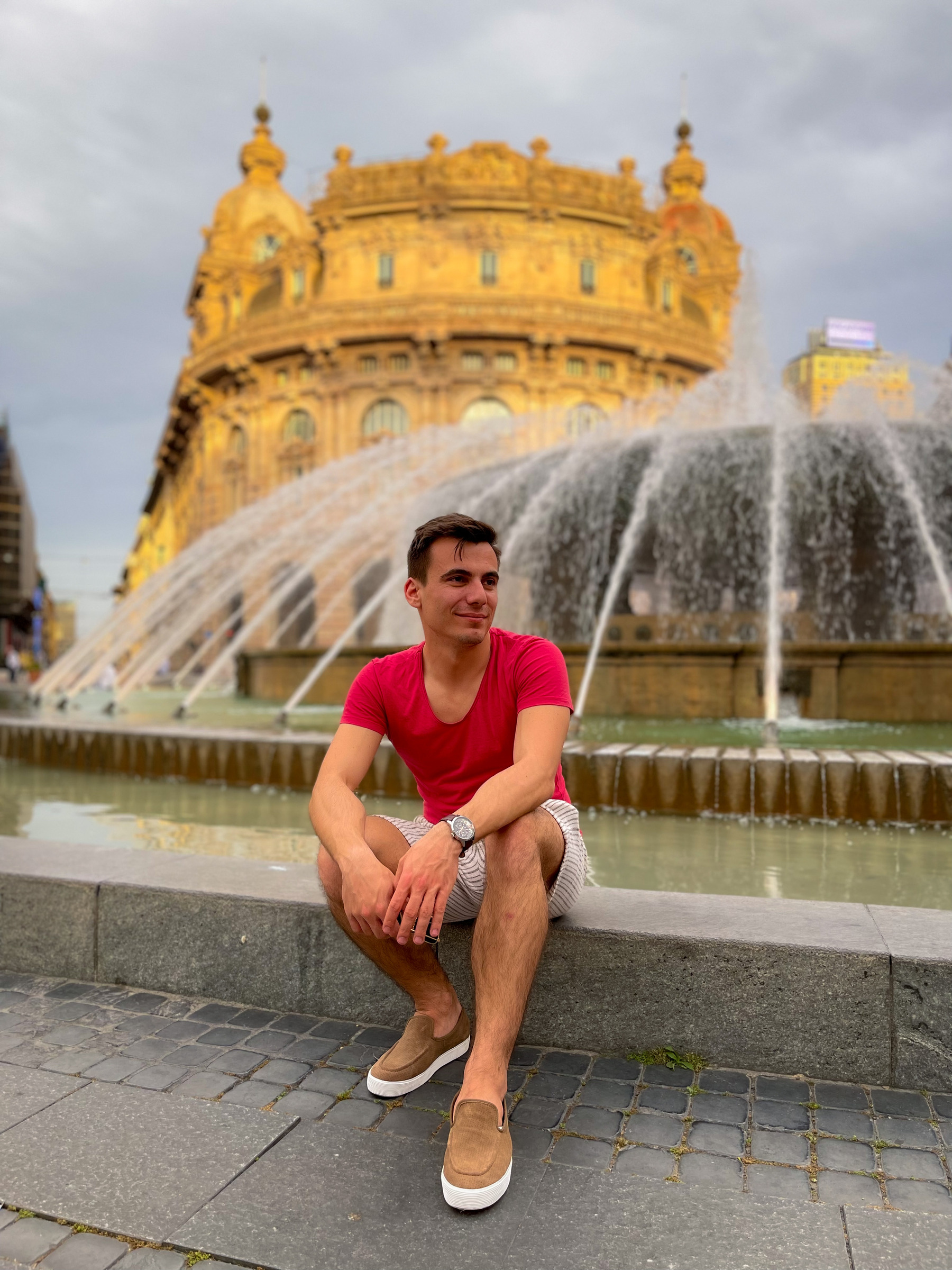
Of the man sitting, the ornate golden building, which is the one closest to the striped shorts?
the man sitting

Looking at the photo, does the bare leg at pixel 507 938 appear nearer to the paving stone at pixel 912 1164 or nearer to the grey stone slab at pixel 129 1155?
the grey stone slab at pixel 129 1155

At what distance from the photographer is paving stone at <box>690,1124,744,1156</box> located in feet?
7.07

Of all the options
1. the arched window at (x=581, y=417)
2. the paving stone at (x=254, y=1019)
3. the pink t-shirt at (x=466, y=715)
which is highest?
the arched window at (x=581, y=417)

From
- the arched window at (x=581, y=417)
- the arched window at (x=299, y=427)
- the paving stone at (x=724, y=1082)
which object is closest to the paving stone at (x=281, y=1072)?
the paving stone at (x=724, y=1082)

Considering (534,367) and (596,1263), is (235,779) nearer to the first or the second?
(596,1263)

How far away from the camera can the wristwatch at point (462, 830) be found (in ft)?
7.49

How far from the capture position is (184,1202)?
1.97 meters

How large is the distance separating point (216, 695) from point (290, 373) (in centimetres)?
3272

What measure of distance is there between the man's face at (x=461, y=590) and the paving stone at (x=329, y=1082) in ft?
3.67

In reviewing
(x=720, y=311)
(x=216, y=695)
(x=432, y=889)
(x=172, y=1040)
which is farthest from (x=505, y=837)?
(x=720, y=311)

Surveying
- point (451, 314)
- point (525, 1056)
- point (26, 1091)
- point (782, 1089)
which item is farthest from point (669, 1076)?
point (451, 314)

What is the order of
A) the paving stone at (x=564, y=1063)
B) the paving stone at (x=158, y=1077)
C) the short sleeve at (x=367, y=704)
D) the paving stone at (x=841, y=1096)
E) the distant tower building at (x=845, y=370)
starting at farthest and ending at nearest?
the distant tower building at (x=845, y=370)
the short sleeve at (x=367, y=704)
the paving stone at (x=564, y=1063)
the paving stone at (x=158, y=1077)
the paving stone at (x=841, y=1096)

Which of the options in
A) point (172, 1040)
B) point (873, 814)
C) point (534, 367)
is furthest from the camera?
point (534, 367)

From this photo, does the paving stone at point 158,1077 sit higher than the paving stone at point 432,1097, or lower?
higher
